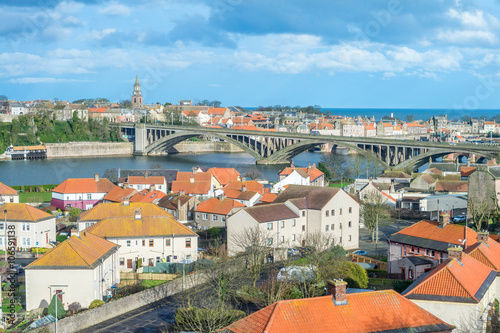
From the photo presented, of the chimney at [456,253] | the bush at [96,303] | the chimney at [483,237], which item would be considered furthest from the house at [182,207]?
the chimney at [456,253]

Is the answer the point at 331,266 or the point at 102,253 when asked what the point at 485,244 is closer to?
the point at 331,266

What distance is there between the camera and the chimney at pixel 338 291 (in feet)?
67.5

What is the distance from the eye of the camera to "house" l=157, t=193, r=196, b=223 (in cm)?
5216

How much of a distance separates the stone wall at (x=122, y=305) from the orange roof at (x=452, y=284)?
13216 mm

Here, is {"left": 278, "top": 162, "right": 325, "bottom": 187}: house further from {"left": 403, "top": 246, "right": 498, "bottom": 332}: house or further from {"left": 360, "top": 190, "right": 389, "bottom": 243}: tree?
{"left": 403, "top": 246, "right": 498, "bottom": 332}: house

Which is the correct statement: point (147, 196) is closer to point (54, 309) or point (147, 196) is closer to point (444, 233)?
point (54, 309)

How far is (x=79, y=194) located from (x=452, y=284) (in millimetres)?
45795

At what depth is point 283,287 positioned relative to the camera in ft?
93.8

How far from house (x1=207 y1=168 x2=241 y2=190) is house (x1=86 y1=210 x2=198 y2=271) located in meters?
29.3

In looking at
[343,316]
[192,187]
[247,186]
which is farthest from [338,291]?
[192,187]

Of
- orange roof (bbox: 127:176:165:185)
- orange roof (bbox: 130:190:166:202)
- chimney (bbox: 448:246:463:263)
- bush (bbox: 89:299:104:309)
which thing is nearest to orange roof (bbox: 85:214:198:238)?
bush (bbox: 89:299:104:309)

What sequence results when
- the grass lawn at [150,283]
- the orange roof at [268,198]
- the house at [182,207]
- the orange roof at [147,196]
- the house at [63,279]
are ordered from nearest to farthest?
the house at [63,279] < the grass lawn at [150,283] < the orange roof at [268,198] < the house at [182,207] < the orange roof at [147,196]

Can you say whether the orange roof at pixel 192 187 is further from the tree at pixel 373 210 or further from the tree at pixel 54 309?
the tree at pixel 54 309

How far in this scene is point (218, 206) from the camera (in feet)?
161
